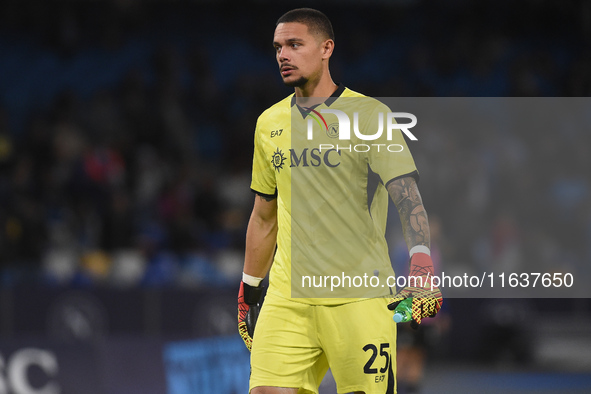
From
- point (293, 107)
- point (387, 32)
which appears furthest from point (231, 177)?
point (293, 107)

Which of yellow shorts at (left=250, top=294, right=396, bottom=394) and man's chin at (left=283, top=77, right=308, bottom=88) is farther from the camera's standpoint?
man's chin at (left=283, top=77, right=308, bottom=88)

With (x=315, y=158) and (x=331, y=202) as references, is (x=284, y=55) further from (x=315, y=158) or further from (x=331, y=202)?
(x=331, y=202)

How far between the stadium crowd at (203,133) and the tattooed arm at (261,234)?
5417 mm

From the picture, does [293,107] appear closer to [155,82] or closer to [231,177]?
[231,177]

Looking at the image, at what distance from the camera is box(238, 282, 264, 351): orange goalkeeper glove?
14.8 feet

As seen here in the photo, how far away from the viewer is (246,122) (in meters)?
12.3

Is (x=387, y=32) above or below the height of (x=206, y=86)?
above

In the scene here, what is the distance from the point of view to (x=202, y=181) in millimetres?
11188

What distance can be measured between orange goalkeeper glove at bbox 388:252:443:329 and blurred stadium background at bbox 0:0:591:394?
4.34 meters

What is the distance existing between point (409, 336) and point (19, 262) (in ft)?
14.5

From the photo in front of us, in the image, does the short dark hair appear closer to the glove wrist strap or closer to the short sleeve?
the short sleeve

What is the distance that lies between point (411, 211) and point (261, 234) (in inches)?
38.7

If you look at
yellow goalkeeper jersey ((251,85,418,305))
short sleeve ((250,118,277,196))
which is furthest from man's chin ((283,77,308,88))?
short sleeve ((250,118,277,196))

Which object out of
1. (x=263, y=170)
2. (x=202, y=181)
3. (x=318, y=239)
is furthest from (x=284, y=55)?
(x=202, y=181)
